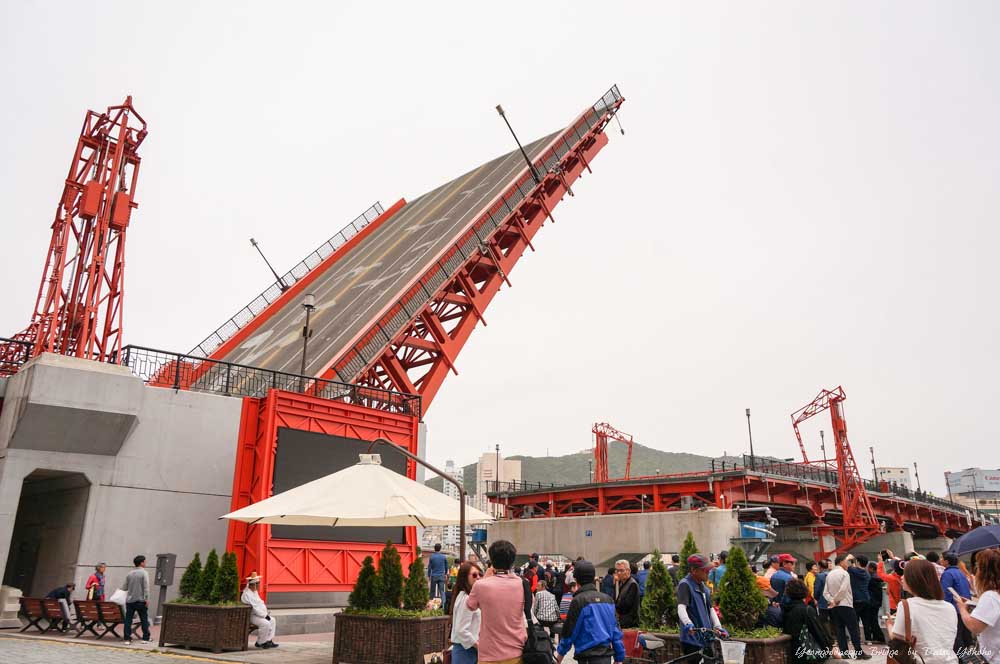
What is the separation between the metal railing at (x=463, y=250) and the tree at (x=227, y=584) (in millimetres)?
9589

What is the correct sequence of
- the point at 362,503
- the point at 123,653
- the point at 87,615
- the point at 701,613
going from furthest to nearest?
the point at 87,615 < the point at 123,653 < the point at 362,503 < the point at 701,613

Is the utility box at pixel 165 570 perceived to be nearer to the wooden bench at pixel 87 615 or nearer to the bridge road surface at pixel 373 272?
the wooden bench at pixel 87 615

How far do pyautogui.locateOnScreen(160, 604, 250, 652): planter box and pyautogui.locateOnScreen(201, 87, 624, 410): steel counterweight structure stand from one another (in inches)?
353

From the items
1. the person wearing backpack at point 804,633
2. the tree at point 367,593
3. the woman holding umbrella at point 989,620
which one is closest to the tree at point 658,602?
the person wearing backpack at point 804,633

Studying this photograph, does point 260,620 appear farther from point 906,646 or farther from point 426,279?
point 426,279

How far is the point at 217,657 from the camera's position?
34.2 ft

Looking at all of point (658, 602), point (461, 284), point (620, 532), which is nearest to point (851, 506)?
point (620, 532)

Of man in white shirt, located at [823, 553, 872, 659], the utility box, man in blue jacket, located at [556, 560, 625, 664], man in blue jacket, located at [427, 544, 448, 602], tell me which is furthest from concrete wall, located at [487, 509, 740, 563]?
man in blue jacket, located at [556, 560, 625, 664]

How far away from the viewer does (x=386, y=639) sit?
9.62 meters

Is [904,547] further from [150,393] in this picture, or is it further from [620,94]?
[150,393]

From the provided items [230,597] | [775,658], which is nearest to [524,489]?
[230,597]

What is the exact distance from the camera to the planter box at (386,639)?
952 cm

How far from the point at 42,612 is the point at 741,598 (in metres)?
12.0

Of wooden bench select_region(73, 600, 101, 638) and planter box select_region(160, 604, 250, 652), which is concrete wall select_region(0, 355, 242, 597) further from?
planter box select_region(160, 604, 250, 652)
